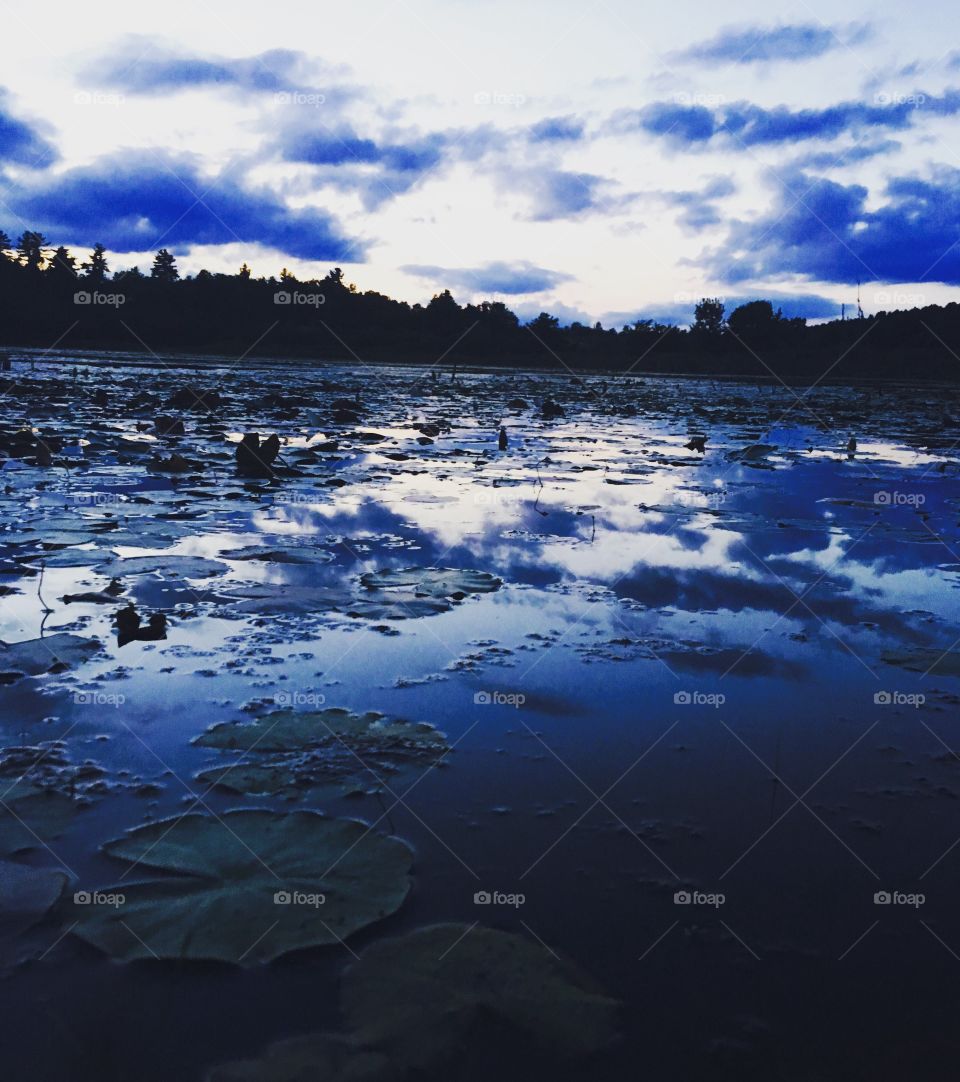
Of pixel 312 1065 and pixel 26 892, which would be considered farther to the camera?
pixel 26 892

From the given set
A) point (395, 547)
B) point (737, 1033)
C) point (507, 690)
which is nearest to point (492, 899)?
point (737, 1033)

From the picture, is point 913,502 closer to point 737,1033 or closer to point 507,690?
point 507,690

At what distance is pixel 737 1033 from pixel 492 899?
0.60 meters

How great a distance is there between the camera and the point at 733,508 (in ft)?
24.5

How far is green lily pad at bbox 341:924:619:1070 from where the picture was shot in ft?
5.11

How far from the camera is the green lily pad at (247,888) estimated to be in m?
1.79
